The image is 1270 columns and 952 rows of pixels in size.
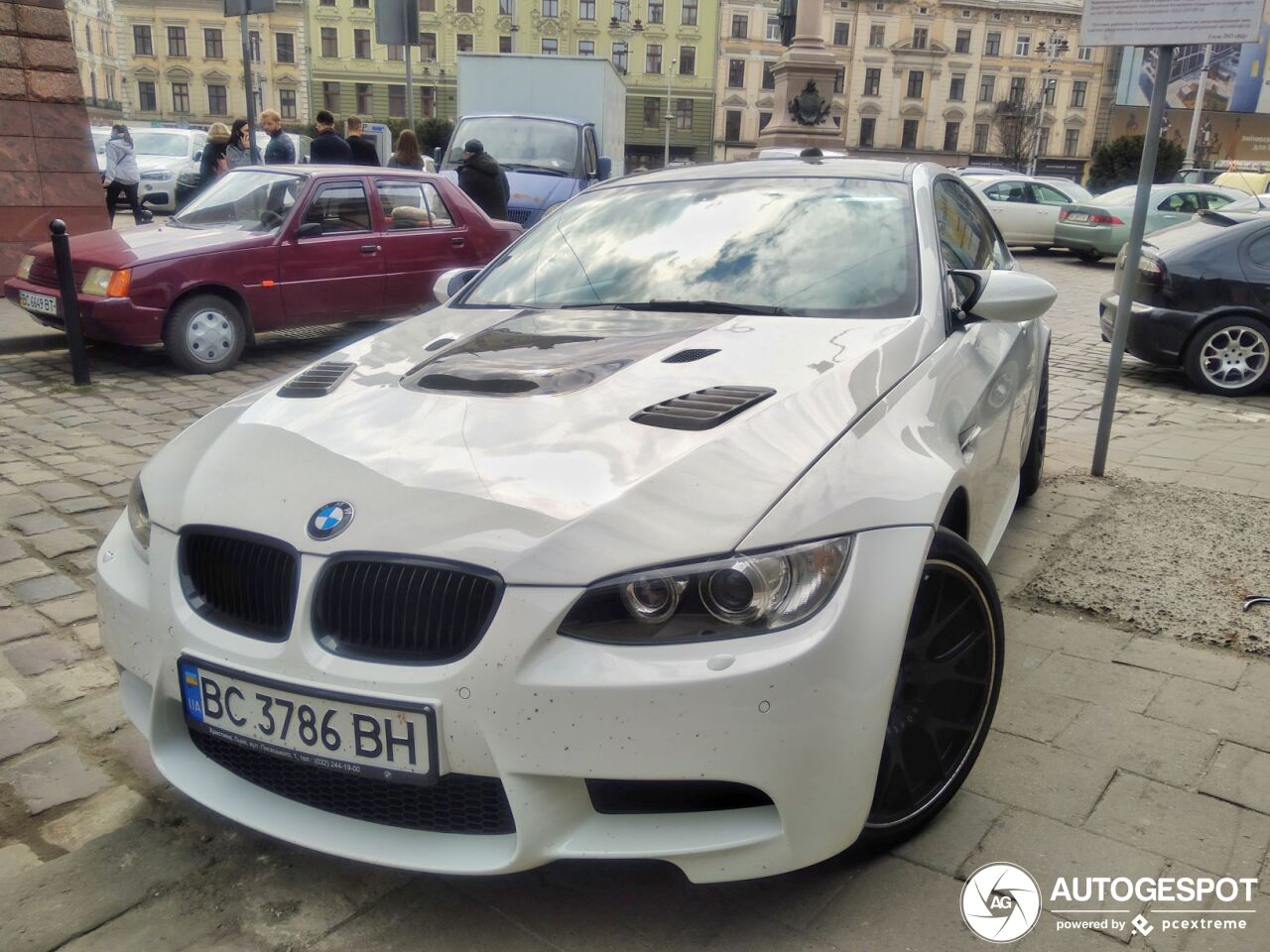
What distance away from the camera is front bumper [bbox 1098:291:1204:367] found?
8.06 metres

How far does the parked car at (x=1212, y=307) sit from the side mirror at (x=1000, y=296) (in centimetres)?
514

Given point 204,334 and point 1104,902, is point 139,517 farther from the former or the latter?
point 204,334

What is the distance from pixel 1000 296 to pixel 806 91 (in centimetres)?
2593

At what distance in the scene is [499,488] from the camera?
6.96ft

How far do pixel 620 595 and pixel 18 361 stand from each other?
783 cm

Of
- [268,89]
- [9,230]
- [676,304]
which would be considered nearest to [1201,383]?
[676,304]

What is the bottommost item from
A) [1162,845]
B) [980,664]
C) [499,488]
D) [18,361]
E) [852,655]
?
[18,361]

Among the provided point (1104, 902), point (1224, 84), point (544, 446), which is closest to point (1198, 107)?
point (1224, 84)

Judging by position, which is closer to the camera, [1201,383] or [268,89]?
[1201,383]

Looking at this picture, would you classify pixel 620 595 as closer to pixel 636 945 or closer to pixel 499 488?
pixel 499 488

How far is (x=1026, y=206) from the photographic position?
20.4m

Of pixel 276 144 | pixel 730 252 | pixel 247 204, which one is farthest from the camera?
pixel 276 144

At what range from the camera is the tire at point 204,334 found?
7.74 metres

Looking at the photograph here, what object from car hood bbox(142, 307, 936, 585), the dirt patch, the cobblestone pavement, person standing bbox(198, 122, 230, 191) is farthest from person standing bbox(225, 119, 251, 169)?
the dirt patch
